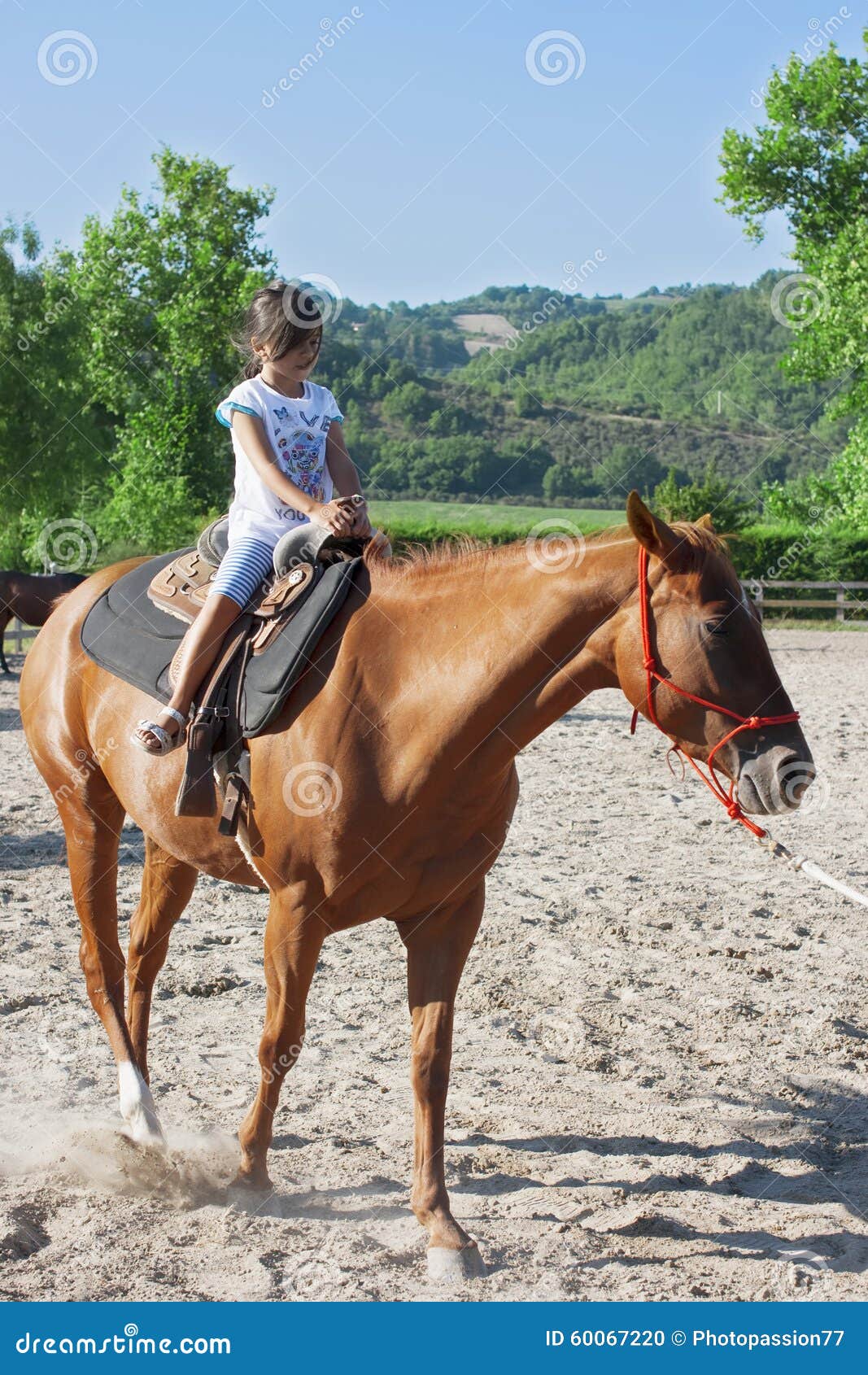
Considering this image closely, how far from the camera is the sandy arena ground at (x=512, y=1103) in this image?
10.2 ft

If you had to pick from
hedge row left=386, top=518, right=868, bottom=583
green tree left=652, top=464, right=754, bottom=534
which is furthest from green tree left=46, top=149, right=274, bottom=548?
green tree left=652, top=464, right=754, bottom=534

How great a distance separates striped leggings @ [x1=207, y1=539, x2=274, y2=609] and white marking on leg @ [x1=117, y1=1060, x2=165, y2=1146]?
1.69 meters

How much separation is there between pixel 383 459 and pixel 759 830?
55082mm

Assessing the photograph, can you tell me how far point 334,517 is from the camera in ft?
10.6

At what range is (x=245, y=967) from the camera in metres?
5.34

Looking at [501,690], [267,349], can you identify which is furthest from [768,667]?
[267,349]

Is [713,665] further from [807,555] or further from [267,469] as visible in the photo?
[807,555]

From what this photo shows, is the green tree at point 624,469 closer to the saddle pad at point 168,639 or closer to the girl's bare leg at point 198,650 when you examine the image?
the saddle pad at point 168,639

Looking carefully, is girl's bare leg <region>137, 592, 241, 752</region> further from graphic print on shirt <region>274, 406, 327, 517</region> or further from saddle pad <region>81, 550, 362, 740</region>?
graphic print on shirt <region>274, 406, 327, 517</region>

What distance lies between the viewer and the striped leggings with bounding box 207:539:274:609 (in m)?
3.43

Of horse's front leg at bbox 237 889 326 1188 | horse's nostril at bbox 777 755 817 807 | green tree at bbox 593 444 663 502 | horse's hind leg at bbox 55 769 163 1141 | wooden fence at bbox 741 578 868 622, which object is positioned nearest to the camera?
horse's nostril at bbox 777 755 817 807

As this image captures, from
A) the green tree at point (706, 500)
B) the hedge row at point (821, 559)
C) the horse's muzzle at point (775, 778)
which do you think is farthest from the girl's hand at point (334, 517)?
the hedge row at point (821, 559)

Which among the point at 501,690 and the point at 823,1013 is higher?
the point at 501,690
